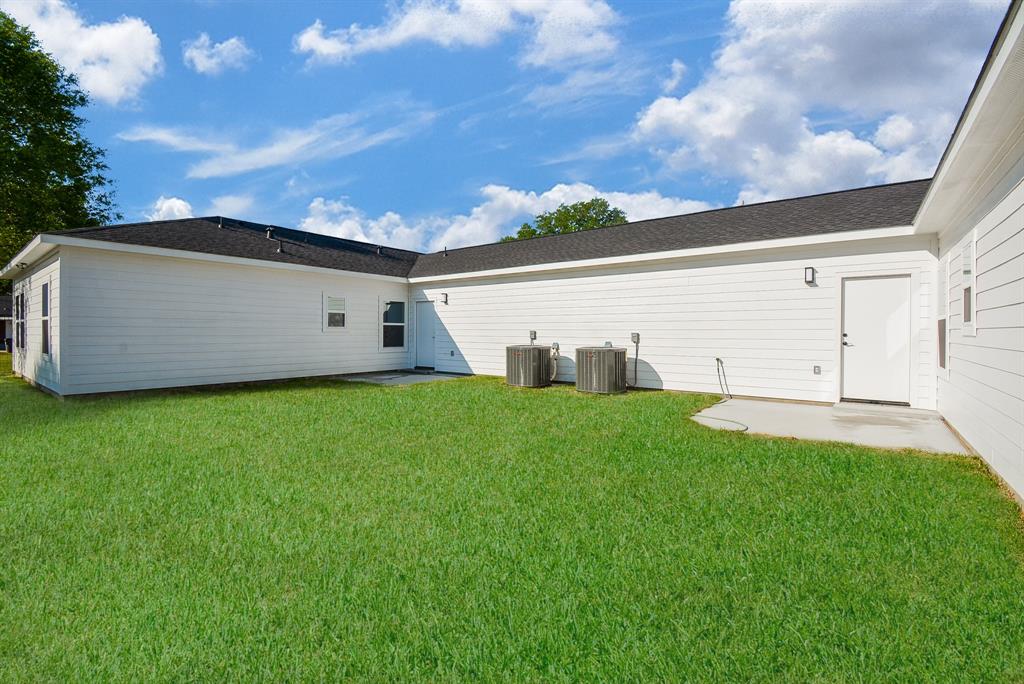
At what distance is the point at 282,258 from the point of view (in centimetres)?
1078

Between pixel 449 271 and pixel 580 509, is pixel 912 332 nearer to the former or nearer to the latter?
pixel 580 509

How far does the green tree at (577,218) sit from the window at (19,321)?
30.1 metres

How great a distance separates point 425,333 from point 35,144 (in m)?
16.9

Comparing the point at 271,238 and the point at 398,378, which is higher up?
the point at 271,238

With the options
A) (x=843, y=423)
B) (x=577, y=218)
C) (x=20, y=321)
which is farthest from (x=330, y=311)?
(x=577, y=218)

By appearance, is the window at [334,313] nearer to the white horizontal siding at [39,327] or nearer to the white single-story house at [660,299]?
the white single-story house at [660,299]

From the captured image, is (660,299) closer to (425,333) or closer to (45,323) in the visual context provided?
(425,333)

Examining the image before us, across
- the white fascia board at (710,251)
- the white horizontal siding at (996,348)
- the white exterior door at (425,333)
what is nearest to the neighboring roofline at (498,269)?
the white fascia board at (710,251)

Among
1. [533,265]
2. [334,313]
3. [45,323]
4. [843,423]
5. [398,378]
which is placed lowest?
[843,423]

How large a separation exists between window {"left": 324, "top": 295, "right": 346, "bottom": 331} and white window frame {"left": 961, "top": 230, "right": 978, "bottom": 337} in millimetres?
11248

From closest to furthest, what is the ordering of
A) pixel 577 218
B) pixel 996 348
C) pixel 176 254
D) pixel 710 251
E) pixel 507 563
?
pixel 507 563 → pixel 996 348 → pixel 710 251 → pixel 176 254 → pixel 577 218

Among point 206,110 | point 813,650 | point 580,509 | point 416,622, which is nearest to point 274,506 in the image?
point 416,622

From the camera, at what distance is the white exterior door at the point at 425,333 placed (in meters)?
13.0

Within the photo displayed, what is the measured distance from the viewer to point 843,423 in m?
5.93
